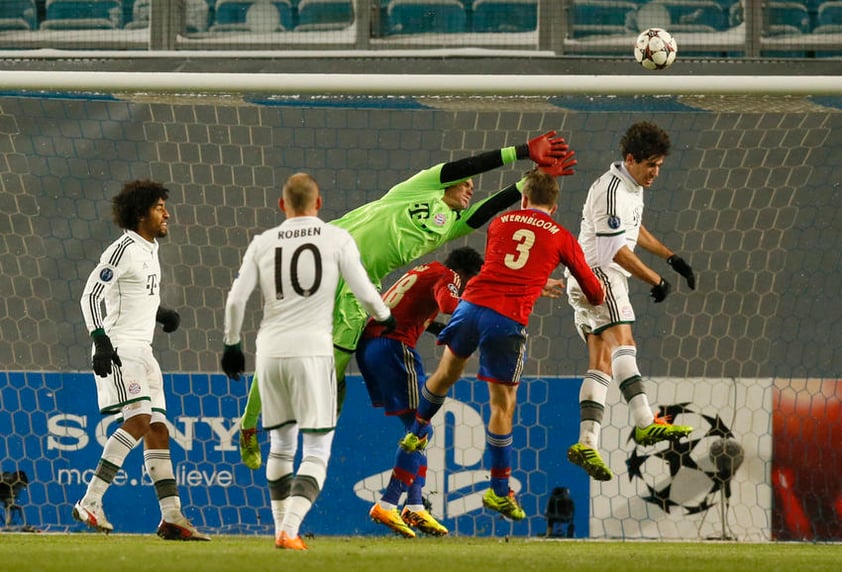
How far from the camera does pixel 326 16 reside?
12352 millimetres

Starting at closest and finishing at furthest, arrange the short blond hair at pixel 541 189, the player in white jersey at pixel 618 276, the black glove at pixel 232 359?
the black glove at pixel 232 359 → the short blond hair at pixel 541 189 → the player in white jersey at pixel 618 276

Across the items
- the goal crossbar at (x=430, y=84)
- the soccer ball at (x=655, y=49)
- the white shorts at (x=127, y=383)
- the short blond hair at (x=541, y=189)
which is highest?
the soccer ball at (x=655, y=49)

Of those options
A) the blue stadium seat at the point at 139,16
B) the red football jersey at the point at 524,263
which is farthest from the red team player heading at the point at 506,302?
the blue stadium seat at the point at 139,16

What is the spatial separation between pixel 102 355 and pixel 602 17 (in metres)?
6.73

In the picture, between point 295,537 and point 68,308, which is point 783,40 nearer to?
point 68,308

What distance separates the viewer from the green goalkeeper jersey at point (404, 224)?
298 inches

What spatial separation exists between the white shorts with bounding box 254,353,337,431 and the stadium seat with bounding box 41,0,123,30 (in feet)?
23.4

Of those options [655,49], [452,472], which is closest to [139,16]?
[452,472]

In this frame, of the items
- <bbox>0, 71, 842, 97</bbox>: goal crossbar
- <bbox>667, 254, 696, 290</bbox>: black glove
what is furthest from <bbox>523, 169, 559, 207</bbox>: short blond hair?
<bbox>667, 254, 696, 290</bbox>: black glove

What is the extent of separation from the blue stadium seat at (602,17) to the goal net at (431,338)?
1.46 m

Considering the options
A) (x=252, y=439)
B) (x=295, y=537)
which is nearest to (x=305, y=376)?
(x=295, y=537)

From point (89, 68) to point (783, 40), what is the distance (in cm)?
619

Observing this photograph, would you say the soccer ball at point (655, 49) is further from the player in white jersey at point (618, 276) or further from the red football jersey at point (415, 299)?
the red football jersey at point (415, 299)

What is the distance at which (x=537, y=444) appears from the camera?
9.80 metres
